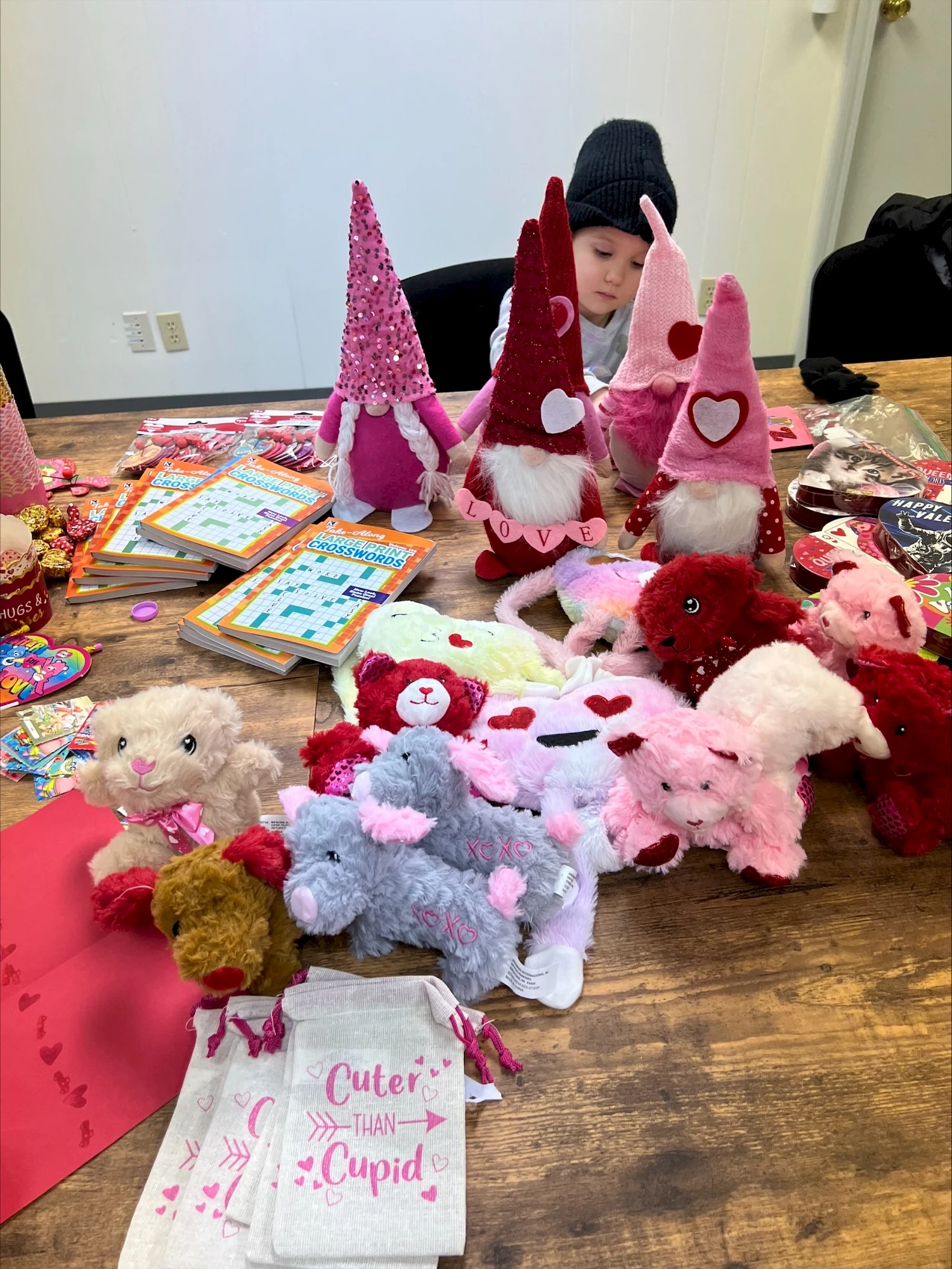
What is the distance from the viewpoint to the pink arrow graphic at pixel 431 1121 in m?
0.52

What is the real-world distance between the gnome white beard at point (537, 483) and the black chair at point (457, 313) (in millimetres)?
737

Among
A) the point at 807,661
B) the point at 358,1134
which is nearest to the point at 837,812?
the point at 807,661

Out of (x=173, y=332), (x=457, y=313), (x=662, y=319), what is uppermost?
(x=662, y=319)

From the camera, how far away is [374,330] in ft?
3.19

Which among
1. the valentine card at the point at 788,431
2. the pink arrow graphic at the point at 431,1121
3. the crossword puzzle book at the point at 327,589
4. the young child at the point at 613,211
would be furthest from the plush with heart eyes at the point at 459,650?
the valentine card at the point at 788,431

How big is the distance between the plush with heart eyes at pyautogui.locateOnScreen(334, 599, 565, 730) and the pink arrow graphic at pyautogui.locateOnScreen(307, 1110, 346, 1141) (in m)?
0.35

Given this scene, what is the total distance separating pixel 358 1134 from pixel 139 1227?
136 mm

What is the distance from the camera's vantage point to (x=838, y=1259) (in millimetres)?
467

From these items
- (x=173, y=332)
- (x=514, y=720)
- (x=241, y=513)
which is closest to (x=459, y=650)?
(x=514, y=720)

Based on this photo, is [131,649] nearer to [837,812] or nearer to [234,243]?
[837,812]

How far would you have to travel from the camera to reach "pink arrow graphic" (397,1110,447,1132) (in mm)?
518

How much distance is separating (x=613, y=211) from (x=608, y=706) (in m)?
0.83

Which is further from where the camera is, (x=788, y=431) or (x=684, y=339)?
(x=788, y=431)

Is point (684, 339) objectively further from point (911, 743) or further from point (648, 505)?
point (911, 743)
